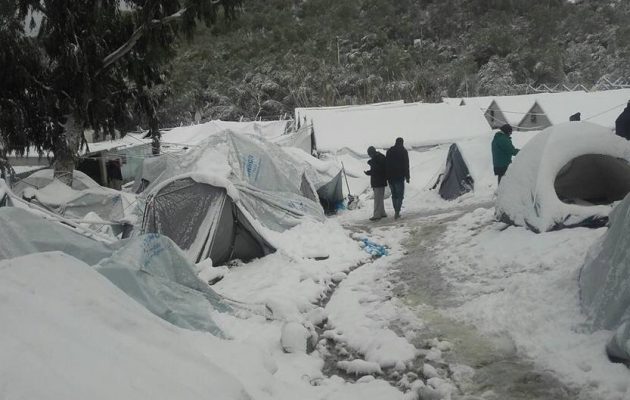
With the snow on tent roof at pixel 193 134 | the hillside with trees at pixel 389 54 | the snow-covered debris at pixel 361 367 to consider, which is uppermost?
the hillside with trees at pixel 389 54

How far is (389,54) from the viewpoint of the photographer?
233 ft

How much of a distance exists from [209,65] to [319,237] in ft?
245

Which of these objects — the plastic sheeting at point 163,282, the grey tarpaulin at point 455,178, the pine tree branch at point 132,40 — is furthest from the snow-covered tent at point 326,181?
the plastic sheeting at point 163,282

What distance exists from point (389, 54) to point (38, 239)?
6974cm

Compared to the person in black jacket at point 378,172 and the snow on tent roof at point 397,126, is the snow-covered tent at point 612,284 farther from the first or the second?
the snow on tent roof at point 397,126

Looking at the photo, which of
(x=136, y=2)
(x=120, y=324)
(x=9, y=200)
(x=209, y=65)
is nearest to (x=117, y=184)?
(x=136, y=2)

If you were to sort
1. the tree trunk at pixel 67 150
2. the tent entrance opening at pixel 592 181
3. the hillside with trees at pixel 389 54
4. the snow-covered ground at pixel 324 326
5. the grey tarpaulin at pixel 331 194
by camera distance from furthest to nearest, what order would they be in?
the hillside with trees at pixel 389 54, the tree trunk at pixel 67 150, the grey tarpaulin at pixel 331 194, the tent entrance opening at pixel 592 181, the snow-covered ground at pixel 324 326

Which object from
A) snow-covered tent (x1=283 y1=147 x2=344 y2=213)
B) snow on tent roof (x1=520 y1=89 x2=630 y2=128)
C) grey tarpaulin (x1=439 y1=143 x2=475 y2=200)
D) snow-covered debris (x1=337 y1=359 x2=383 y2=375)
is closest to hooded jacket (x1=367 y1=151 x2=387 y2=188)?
grey tarpaulin (x1=439 y1=143 x2=475 y2=200)

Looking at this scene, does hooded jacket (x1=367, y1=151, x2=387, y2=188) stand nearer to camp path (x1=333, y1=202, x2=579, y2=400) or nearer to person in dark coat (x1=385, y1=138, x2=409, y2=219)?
person in dark coat (x1=385, y1=138, x2=409, y2=219)

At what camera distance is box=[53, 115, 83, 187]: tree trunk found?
54.3ft

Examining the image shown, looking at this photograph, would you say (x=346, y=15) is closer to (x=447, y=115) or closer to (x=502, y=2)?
(x=502, y=2)

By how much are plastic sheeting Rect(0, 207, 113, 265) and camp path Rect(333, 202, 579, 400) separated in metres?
3.37

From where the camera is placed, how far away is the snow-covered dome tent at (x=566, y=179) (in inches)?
284

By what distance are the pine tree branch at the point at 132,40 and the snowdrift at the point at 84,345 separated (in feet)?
46.9
